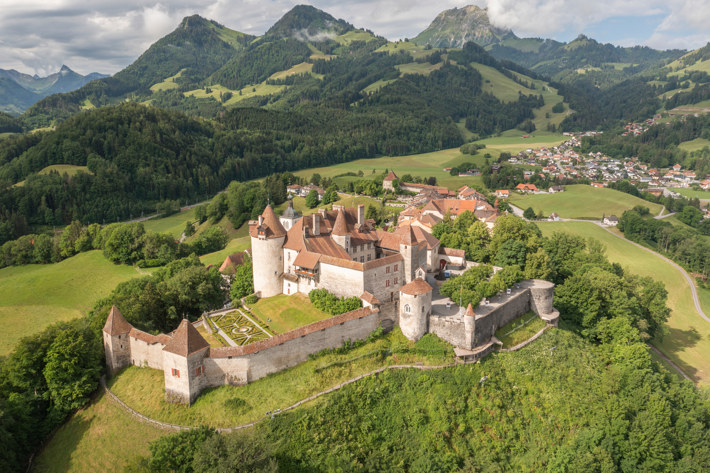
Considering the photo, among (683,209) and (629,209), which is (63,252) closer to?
(629,209)

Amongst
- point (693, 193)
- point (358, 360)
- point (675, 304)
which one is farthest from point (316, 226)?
point (693, 193)

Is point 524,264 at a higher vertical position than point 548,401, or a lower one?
higher

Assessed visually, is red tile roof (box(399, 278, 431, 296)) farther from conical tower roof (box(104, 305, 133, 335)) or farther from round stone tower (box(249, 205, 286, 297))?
conical tower roof (box(104, 305, 133, 335))

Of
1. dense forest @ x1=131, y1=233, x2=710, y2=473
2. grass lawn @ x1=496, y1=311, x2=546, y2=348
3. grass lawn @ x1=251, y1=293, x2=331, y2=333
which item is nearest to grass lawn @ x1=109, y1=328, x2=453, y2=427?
dense forest @ x1=131, y1=233, x2=710, y2=473

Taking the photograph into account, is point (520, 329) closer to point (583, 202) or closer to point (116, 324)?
point (116, 324)

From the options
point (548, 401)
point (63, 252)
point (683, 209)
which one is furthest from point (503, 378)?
point (683, 209)
